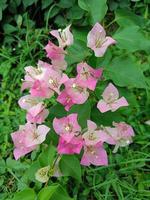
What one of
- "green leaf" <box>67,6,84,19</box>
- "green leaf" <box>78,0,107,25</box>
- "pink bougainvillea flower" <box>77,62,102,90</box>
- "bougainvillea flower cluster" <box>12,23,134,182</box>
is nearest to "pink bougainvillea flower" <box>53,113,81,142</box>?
"bougainvillea flower cluster" <box>12,23,134,182</box>

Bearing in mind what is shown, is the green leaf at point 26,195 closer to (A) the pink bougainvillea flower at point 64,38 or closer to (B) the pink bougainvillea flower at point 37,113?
(B) the pink bougainvillea flower at point 37,113

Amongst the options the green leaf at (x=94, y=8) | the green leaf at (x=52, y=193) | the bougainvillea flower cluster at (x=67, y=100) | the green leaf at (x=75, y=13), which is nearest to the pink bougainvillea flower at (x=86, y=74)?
the bougainvillea flower cluster at (x=67, y=100)

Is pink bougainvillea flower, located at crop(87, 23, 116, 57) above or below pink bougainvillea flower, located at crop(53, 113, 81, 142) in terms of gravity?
above

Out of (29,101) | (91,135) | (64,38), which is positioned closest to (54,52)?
(64,38)

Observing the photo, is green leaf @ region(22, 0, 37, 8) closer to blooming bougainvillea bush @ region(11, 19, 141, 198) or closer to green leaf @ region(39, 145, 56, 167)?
blooming bougainvillea bush @ region(11, 19, 141, 198)

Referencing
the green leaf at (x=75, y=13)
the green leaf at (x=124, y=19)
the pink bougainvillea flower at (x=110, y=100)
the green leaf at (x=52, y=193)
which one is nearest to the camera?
the green leaf at (x=52, y=193)
